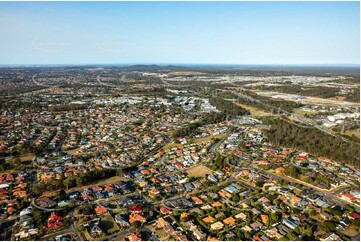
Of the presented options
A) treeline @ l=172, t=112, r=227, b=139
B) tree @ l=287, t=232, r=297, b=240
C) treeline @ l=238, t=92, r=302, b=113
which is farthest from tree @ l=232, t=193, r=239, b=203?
treeline @ l=238, t=92, r=302, b=113

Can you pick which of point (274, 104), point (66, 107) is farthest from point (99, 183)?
point (274, 104)

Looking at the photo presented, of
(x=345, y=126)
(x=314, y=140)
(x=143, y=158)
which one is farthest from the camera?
(x=345, y=126)

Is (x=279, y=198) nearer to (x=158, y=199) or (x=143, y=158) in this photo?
(x=158, y=199)

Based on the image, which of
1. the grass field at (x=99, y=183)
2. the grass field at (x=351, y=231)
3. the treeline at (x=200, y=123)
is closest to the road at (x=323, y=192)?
the grass field at (x=351, y=231)

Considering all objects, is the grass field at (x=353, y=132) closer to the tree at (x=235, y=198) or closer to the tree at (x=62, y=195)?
the tree at (x=235, y=198)

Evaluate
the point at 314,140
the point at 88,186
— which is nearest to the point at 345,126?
the point at 314,140

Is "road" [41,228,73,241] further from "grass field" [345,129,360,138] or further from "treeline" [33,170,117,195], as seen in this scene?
"grass field" [345,129,360,138]

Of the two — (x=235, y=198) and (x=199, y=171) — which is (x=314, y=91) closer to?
(x=199, y=171)
